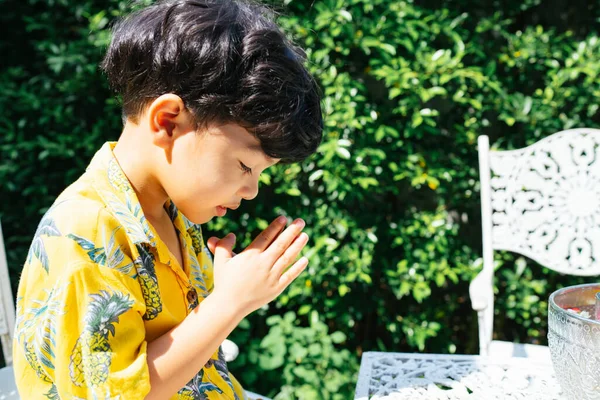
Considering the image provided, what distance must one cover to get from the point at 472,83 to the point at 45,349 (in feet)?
7.09

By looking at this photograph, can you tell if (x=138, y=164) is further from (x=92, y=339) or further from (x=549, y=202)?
(x=549, y=202)

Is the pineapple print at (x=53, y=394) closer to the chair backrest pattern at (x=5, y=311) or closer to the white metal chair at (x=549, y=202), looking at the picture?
the chair backrest pattern at (x=5, y=311)

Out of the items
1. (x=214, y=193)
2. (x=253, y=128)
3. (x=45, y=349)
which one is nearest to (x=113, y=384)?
(x=45, y=349)

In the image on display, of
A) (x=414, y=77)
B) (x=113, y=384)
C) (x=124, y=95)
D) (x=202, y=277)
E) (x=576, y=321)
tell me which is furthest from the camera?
(x=414, y=77)

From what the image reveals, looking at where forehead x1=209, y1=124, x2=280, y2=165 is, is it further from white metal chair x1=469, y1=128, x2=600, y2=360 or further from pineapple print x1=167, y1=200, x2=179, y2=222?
white metal chair x1=469, y1=128, x2=600, y2=360

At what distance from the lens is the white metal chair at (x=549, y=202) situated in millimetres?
1984

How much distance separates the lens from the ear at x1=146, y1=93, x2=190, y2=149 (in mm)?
1010

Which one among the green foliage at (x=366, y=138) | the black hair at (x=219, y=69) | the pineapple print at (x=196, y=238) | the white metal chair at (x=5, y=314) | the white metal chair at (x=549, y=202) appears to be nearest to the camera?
the black hair at (x=219, y=69)

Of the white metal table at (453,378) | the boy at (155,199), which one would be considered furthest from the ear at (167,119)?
the white metal table at (453,378)

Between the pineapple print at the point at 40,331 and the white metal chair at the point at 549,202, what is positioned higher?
the pineapple print at the point at 40,331

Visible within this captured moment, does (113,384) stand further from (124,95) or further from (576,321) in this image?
(576,321)

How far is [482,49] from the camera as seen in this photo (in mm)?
2730

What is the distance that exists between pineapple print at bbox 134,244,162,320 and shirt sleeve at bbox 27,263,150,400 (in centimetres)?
9

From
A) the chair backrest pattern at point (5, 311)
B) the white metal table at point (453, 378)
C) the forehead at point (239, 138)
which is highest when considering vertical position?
the forehead at point (239, 138)
